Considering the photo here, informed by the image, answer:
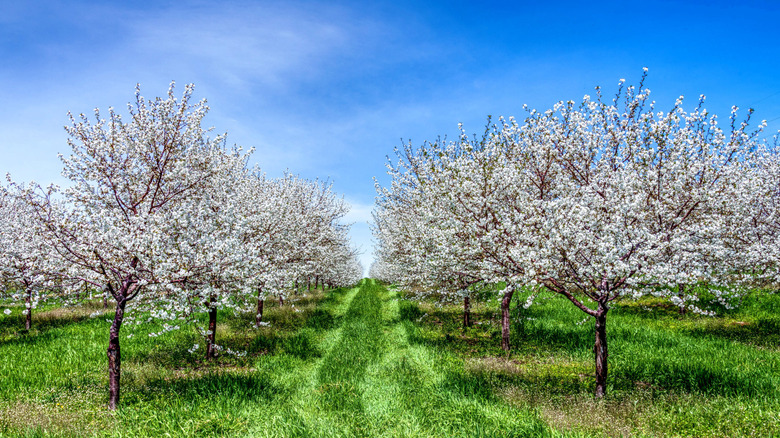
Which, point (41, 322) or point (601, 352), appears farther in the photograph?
point (41, 322)

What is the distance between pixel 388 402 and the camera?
29.9 feet

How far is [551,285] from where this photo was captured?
370 inches

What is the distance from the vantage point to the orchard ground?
7.57 m

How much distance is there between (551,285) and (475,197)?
276cm

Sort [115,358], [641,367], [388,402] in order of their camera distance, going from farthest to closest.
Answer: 1. [641,367]
2. [388,402]
3. [115,358]

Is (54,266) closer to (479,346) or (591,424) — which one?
(591,424)

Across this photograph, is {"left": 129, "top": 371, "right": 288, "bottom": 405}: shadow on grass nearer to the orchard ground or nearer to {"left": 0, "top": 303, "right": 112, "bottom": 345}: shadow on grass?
the orchard ground

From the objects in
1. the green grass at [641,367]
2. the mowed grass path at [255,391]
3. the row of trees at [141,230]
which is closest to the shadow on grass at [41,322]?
the mowed grass path at [255,391]

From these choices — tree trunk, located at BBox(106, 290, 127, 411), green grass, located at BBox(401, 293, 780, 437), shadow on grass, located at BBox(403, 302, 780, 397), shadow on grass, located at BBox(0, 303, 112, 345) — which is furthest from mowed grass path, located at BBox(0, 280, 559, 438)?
shadow on grass, located at BBox(403, 302, 780, 397)

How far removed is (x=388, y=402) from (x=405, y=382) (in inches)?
57.3

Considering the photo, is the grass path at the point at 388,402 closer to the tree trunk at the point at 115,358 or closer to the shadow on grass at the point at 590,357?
the shadow on grass at the point at 590,357

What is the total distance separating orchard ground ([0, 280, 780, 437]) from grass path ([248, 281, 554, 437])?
0.04 m

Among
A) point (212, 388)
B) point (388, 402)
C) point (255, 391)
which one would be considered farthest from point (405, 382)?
point (212, 388)

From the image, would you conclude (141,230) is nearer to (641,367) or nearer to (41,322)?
(641,367)
